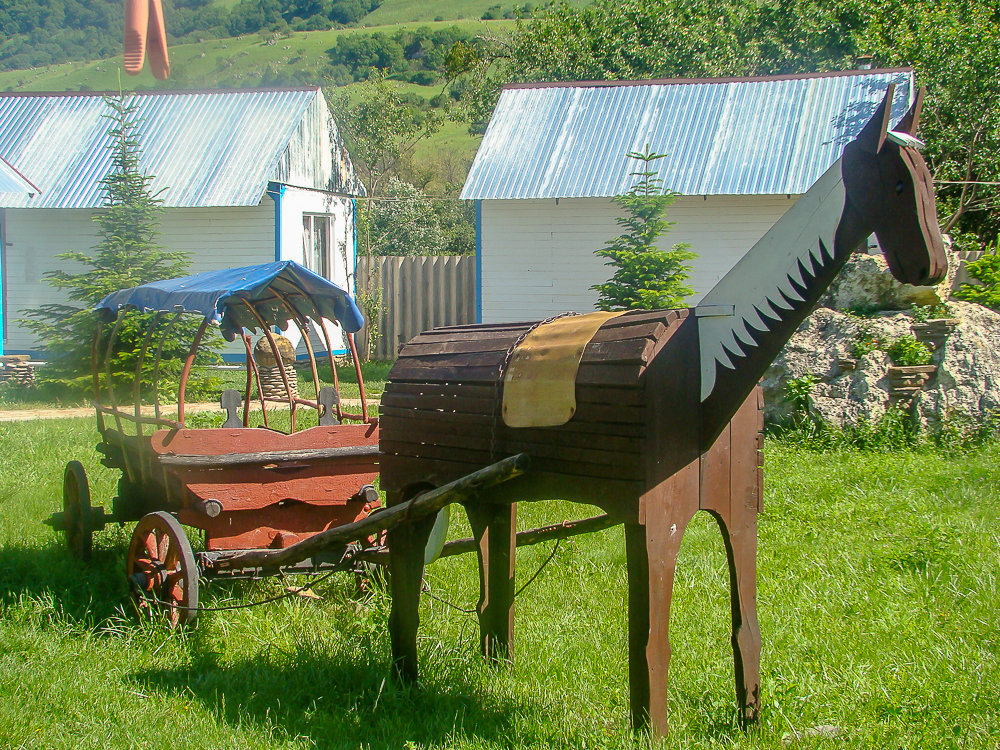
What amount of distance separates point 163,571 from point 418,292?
14301mm

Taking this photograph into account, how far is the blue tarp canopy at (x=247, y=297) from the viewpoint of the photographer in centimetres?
593

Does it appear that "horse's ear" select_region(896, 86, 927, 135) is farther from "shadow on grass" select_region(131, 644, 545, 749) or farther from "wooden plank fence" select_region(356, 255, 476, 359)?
"wooden plank fence" select_region(356, 255, 476, 359)

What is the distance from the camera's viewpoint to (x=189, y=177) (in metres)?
17.1

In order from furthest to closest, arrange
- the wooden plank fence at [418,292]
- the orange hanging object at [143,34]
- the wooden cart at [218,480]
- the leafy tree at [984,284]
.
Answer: the wooden plank fence at [418,292] → the leafy tree at [984,284] → the orange hanging object at [143,34] → the wooden cart at [218,480]

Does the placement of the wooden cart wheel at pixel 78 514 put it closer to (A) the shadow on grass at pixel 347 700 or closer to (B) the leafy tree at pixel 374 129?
(A) the shadow on grass at pixel 347 700

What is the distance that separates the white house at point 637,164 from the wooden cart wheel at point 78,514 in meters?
10.3

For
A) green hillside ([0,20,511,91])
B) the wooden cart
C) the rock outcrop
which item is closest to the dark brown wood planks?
the wooden cart

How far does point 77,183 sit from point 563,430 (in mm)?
16118

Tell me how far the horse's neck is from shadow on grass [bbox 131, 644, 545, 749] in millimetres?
1926

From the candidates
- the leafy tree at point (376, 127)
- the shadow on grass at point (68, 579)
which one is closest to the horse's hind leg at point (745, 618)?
the shadow on grass at point (68, 579)

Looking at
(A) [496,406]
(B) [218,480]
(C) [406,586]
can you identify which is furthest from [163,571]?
(A) [496,406]

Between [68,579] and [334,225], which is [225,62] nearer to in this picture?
[334,225]

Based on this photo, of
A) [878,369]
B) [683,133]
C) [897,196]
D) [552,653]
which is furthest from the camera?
[683,133]

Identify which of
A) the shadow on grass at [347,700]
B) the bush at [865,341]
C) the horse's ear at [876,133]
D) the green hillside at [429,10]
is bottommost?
the shadow on grass at [347,700]
